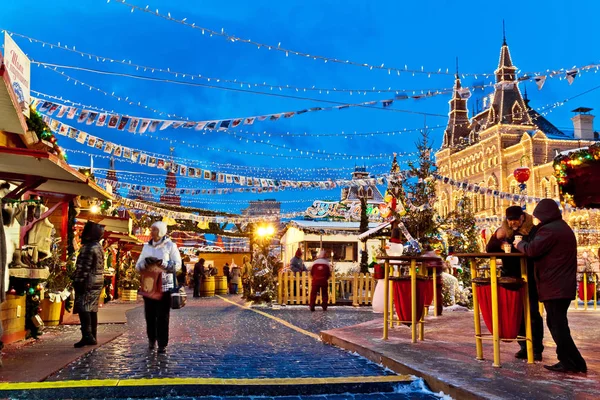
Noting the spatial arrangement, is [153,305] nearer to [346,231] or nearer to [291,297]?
[291,297]

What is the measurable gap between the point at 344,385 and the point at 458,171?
7157 cm

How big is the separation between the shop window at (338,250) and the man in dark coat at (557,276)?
102 ft

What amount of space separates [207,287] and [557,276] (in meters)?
24.7

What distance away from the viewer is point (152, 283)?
26.2 ft

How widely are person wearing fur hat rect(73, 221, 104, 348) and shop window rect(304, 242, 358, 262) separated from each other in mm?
28197

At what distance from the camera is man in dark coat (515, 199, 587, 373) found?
5777 millimetres

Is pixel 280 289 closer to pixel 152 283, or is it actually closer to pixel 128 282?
pixel 128 282

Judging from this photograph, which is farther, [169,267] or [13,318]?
[13,318]

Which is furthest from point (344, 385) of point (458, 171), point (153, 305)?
point (458, 171)

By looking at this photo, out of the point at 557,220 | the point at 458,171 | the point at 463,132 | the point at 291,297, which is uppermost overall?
the point at 463,132

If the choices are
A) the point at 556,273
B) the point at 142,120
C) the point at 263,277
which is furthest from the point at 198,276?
the point at 556,273

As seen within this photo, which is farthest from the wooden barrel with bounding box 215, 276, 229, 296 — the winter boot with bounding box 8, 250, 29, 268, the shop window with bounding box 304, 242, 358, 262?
the winter boot with bounding box 8, 250, 29, 268

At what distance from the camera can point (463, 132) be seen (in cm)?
8175

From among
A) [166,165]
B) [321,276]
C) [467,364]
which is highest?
[166,165]
